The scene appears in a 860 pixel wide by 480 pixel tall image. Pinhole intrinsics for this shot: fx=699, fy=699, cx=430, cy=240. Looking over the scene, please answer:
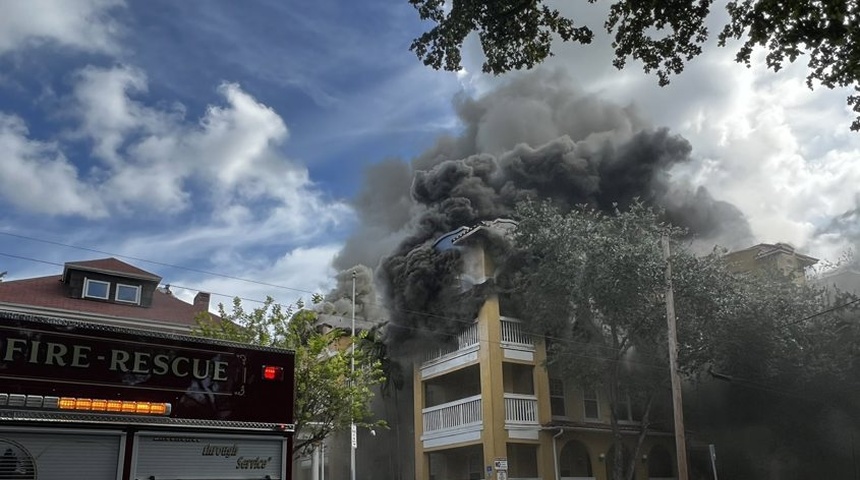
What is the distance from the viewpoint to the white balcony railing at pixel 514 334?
25.5 m

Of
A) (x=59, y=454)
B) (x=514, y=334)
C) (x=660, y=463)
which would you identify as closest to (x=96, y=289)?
(x=514, y=334)

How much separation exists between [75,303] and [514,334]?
1684 centimetres

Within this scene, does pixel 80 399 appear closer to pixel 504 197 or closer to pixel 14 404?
pixel 14 404

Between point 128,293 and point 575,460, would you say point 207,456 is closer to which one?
point 575,460

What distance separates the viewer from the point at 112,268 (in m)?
28.7

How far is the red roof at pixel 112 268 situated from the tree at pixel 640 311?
15.3 metres

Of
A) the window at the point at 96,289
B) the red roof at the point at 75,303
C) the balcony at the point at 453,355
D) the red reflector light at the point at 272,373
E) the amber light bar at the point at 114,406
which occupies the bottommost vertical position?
the amber light bar at the point at 114,406

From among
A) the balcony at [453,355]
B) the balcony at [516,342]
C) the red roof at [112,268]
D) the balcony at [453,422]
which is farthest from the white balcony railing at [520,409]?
the red roof at [112,268]

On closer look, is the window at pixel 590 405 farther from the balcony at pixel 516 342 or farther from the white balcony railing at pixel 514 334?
the white balcony railing at pixel 514 334

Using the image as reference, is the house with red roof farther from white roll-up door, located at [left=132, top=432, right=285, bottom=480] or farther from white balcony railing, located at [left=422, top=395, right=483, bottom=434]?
white roll-up door, located at [left=132, top=432, right=285, bottom=480]

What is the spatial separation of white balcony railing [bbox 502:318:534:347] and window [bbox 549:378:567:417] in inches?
74.4

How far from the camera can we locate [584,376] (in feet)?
80.3

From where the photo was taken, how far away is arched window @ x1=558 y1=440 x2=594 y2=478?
26344 millimetres

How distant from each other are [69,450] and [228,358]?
4.53 feet
